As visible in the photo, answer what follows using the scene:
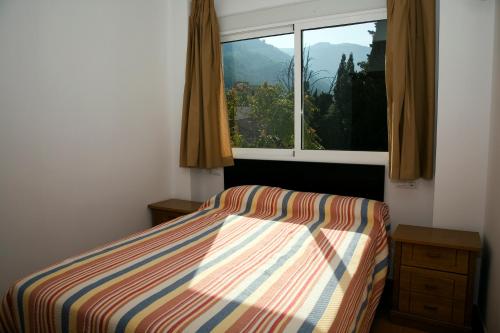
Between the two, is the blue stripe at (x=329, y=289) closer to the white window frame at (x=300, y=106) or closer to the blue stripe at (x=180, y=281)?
the blue stripe at (x=180, y=281)

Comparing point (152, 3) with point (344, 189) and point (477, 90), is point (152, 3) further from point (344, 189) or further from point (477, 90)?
point (477, 90)

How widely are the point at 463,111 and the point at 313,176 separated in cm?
109

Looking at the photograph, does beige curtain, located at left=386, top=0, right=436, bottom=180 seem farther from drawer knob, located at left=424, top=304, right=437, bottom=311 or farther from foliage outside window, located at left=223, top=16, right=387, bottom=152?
drawer knob, located at left=424, top=304, right=437, bottom=311

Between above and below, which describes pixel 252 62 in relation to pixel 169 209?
above

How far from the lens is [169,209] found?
9.69ft

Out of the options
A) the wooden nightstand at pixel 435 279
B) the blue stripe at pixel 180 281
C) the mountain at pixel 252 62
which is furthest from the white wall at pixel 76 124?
the wooden nightstand at pixel 435 279

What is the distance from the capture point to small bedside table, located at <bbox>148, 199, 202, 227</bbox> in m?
2.92

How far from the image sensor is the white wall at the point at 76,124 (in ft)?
6.82

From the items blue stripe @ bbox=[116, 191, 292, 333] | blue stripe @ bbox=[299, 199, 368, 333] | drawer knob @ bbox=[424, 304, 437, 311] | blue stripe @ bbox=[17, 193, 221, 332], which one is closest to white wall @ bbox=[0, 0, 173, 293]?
blue stripe @ bbox=[17, 193, 221, 332]

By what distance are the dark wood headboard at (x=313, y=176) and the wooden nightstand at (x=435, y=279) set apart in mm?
505

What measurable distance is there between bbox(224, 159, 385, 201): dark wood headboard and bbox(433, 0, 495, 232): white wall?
43 centimetres

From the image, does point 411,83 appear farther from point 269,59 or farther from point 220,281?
point 220,281

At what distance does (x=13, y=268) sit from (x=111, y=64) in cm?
156

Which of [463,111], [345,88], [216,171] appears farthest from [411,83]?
[216,171]
